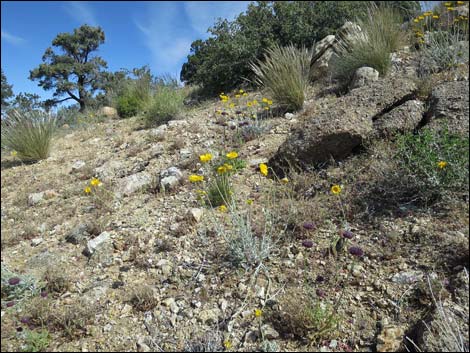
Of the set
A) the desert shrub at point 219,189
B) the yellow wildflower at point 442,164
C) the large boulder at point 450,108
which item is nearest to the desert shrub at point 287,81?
the large boulder at point 450,108

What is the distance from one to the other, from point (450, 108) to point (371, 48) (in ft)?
7.60

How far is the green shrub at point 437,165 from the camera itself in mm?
2146

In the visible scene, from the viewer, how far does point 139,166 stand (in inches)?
159

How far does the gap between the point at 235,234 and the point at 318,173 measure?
106 centimetres

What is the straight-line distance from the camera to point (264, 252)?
2.22 metres

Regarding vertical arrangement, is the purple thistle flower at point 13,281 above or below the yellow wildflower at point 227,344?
above

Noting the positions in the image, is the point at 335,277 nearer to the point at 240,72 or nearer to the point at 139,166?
the point at 139,166

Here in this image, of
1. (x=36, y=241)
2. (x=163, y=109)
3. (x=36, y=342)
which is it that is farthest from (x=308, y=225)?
(x=163, y=109)

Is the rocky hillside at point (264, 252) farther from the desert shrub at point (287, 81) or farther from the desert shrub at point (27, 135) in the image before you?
the desert shrub at point (27, 135)

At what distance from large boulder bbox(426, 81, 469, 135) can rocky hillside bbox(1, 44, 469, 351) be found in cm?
1

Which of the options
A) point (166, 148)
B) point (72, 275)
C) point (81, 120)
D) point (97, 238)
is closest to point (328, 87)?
point (166, 148)

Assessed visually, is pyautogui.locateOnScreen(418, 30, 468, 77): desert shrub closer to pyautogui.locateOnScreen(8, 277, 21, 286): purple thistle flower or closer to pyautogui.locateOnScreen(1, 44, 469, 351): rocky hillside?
pyautogui.locateOnScreen(1, 44, 469, 351): rocky hillside

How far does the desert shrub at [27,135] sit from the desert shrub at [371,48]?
4.59m

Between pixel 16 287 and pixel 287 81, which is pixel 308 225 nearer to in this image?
pixel 16 287
